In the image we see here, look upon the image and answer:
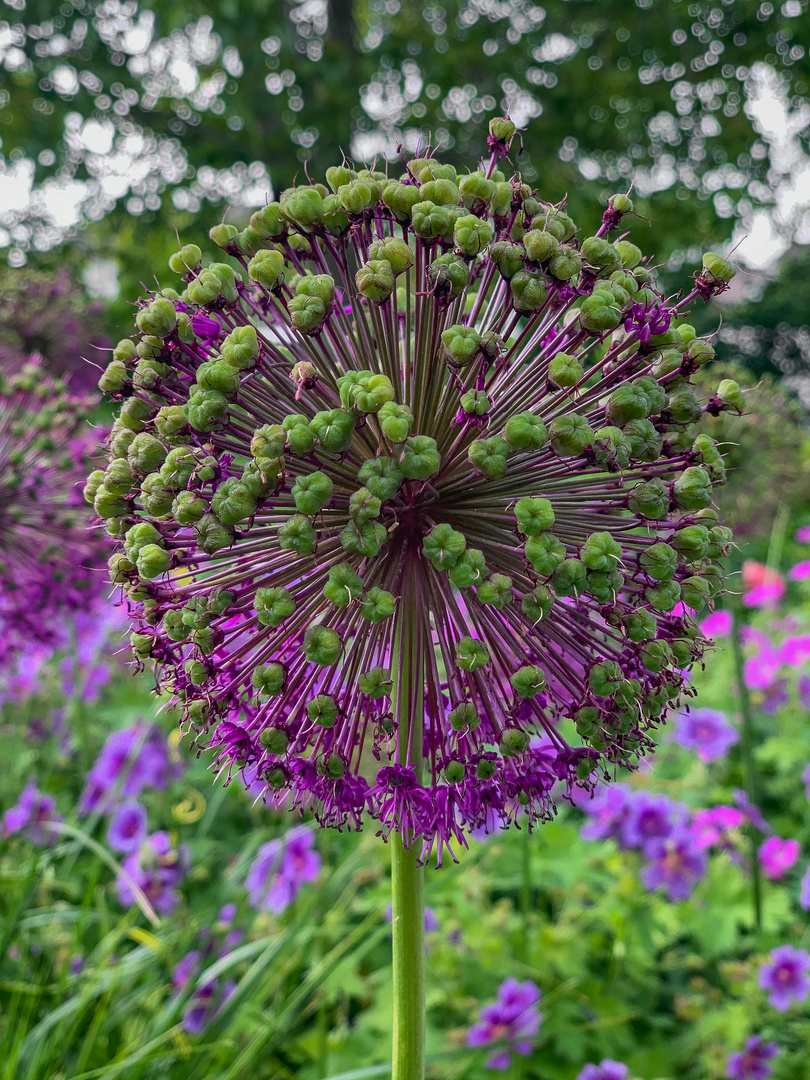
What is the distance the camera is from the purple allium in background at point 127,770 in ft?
12.8

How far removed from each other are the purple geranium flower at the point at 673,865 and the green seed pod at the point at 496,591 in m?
2.34

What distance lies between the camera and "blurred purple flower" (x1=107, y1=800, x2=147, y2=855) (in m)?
3.78

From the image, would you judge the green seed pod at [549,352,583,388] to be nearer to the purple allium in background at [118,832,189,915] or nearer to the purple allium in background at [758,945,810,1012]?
the purple allium in background at [758,945,810,1012]

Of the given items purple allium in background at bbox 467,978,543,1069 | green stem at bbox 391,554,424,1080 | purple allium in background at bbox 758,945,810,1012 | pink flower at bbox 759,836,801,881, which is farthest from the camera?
pink flower at bbox 759,836,801,881

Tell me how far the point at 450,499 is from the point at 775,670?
14.3 ft

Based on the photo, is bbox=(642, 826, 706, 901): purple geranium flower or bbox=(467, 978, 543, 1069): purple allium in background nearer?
bbox=(467, 978, 543, 1069): purple allium in background

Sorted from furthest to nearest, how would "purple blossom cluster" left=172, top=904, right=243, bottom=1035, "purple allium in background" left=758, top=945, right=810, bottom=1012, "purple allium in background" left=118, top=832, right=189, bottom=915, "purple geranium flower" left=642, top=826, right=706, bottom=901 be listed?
"purple allium in background" left=118, top=832, right=189, bottom=915 < "purple geranium flower" left=642, top=826, right=706, bottom=901 < "purple allium in background" left=758, top=945, right=810, bottom=1012 < "purple blossom cluster" left=172, top=904, right=243, bottom=1035

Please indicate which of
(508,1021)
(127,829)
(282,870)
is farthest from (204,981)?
(127,829)

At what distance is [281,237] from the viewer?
1.49m

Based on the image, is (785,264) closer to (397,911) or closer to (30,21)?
(30,21)

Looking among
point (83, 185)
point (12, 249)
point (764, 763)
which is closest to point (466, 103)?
point (83, 185)

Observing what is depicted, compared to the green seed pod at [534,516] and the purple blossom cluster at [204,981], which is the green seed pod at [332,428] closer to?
the green seed pod at [534,516]

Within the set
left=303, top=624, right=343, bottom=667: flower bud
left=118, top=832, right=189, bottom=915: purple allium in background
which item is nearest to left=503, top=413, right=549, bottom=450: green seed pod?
left=303, top=624, right=343, bottom=667: flower bud

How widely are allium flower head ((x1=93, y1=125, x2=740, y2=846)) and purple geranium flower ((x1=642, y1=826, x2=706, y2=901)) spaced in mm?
1943
